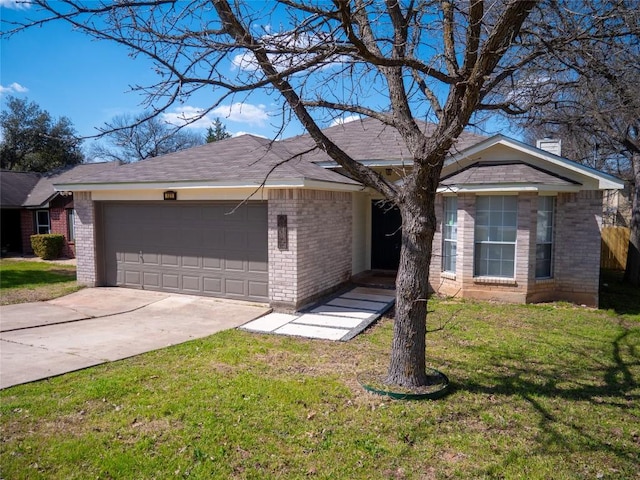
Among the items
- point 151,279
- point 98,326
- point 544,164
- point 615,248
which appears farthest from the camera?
point 615,248

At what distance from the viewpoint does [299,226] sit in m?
8.98

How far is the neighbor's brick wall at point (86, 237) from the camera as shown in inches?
442

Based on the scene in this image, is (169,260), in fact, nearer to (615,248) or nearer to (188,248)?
(188,248)

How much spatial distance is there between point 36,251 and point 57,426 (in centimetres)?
1743

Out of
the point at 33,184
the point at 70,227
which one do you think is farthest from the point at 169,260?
the point at 33,184

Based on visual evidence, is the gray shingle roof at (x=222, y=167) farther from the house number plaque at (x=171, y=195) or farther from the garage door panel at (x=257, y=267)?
Answer: the garage door panel at (x=257, y=267)

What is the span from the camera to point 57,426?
4258mm

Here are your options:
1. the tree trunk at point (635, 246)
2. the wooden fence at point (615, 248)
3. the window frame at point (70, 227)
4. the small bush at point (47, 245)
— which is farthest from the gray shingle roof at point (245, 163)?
the wooden fence at point (615, 248)

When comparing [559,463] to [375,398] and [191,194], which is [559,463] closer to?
[375,398]

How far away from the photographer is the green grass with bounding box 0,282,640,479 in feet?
12.1

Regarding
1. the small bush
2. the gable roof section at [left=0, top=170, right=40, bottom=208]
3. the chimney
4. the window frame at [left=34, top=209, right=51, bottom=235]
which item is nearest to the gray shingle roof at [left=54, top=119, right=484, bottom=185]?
the chimney

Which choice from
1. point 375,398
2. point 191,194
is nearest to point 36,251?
point 191,194

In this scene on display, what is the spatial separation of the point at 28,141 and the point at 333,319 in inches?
1329

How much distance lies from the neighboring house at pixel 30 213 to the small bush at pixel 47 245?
0.45 m
